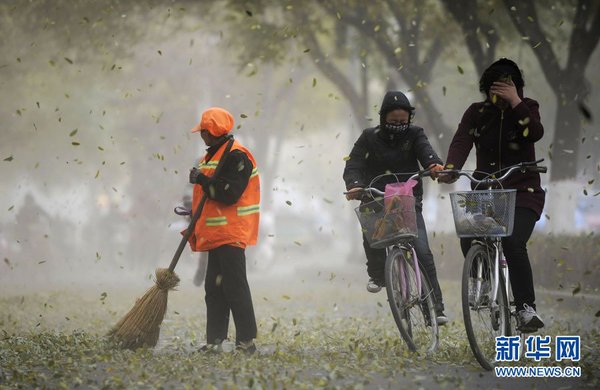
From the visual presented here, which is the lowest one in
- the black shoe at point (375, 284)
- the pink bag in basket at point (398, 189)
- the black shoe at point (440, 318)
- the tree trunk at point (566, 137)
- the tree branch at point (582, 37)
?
the black shoe at point (440, 318)

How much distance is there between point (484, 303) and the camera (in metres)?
6.99

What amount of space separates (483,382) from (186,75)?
32.3 metres

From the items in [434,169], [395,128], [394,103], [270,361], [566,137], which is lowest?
[270,361]

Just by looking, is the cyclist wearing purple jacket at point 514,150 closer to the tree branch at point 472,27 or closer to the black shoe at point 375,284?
the black shoe at point 375,284

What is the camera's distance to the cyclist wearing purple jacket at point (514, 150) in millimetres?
6836

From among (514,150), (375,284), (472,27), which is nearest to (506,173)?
(514,150)

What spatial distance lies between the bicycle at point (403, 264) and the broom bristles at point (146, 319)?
178 cm

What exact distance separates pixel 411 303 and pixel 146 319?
2.13 m

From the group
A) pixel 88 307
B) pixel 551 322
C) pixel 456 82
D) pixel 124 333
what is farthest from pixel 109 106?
pixel 124 333

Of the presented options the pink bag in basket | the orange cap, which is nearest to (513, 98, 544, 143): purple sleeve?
the pink bag in basket

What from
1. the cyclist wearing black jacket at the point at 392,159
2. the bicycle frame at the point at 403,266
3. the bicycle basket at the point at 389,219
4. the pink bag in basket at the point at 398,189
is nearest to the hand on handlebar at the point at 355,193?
the cyclist wearing black jacket at the point at 392,159

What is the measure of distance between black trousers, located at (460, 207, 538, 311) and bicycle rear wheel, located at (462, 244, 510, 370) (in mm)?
98

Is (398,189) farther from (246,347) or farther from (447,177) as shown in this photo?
(246,347)

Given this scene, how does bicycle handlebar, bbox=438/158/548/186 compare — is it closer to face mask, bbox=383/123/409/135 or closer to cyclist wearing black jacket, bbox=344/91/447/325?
cyclist wearing black jacket, bbox=344/91/447/325
